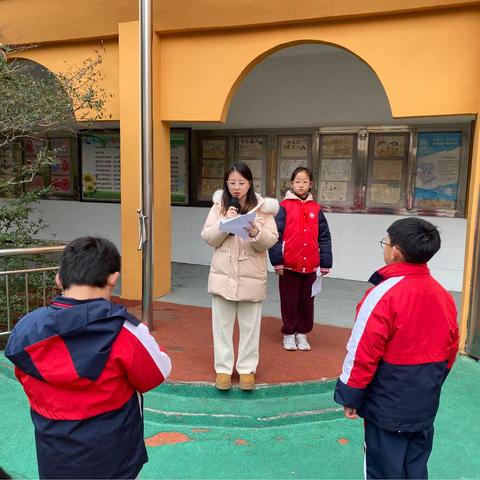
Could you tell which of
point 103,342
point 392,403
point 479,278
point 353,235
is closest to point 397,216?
point 353,235

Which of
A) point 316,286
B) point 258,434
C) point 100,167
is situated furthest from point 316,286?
point 100,167

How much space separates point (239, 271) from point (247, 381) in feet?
2.63

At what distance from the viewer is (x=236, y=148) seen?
743cm

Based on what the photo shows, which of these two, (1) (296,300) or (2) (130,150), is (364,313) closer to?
(1) (296,300)

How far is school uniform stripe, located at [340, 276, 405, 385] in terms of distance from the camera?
1.90 m

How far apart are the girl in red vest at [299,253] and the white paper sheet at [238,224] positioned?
94cm

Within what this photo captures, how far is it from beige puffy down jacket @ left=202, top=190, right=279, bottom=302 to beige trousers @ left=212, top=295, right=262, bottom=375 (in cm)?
10

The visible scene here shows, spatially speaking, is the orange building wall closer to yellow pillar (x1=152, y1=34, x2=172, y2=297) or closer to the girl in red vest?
yellow pillar (x1=152, y1=34, x2=172, y2=297)

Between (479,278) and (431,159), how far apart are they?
272cm

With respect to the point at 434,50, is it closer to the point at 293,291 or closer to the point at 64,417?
the point at 293,291

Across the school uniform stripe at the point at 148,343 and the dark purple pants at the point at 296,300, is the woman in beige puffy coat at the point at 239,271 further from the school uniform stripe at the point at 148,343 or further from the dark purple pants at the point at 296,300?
the school uniform stripe at the point at 148,343

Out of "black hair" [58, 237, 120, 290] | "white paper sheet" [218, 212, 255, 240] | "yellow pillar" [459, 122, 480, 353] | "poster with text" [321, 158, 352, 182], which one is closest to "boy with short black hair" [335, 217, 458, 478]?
"black hair" [58, 237, 120, 290]

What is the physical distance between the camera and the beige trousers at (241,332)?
332 centimetres

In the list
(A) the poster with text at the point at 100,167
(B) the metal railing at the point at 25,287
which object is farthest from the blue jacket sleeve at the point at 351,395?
(A) the poster with text at the point at 100,167
